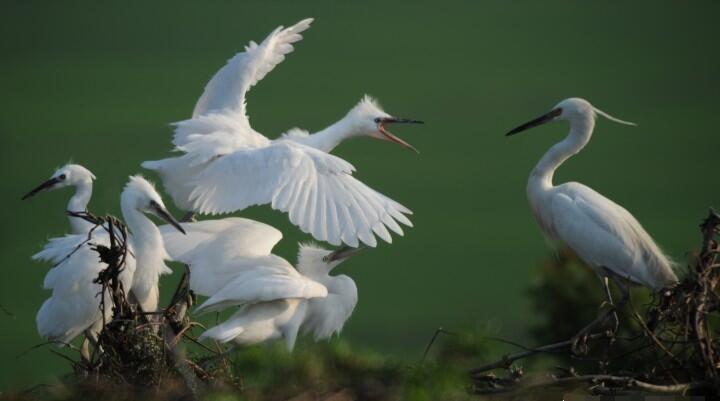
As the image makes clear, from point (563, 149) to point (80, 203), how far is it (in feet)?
8.40

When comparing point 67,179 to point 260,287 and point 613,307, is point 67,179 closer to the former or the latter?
point 260,287

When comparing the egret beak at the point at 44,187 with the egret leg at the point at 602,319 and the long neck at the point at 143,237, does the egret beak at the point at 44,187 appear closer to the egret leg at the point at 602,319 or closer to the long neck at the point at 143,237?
the long neck at the point at 143,237

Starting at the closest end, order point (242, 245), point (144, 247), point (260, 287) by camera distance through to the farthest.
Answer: point (260, 287)
point (144, 247)
point (242, 245)

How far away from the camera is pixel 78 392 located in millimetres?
4359

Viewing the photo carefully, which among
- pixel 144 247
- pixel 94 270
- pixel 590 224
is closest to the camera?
pixel 144 247

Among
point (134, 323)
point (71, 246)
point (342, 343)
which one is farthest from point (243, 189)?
point (342, 343)

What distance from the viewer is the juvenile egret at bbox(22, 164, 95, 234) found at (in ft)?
22.6

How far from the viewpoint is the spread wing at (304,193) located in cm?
554

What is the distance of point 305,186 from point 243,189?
0.31m

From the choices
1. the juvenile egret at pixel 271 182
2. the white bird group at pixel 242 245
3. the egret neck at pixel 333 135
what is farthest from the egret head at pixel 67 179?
the egret neck at pixel 333 135

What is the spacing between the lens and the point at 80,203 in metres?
6.89

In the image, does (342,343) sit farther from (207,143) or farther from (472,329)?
(207,143)

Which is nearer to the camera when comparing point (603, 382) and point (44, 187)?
point (603, 382)

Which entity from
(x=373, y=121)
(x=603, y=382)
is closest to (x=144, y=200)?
(x=603, y=382)
